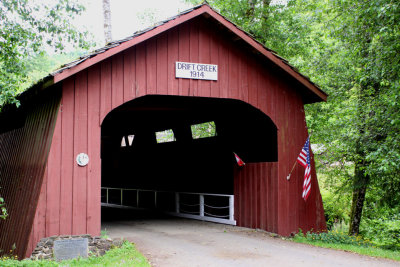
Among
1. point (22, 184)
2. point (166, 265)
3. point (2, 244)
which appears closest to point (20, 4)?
point (22, 184)

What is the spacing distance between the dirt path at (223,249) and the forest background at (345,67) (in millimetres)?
2696

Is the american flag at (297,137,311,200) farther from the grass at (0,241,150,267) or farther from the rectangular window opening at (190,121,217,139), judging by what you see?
the rectangular window opening at (190,121,217,139)

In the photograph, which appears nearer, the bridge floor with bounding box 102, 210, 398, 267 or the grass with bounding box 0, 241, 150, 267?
the grass with bounding box 0, 241, 150, 267

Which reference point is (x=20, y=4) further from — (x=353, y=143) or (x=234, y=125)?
(x=353, y=143)

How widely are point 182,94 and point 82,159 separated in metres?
2.62

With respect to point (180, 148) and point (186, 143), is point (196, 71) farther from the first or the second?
point (180, 148)

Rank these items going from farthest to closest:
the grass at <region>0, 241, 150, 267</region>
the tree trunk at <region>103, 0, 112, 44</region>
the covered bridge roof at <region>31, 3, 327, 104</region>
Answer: the tree trunk at <region>103, 0, 112, 44</region> → the covered bridge roof at <region>31, 3, 327, 104</region> → the grass at <region>0, 241, 150, 267</region>

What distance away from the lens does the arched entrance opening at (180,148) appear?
12.6m

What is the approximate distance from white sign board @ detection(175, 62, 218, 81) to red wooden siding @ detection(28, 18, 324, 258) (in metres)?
0.11

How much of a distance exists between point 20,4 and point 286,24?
10650 mm

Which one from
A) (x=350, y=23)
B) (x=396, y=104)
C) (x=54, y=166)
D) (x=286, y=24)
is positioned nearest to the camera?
(x=54, y=166)

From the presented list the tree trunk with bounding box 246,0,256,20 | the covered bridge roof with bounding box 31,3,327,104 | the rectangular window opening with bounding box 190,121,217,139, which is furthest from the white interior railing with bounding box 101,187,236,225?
the tree trunk with bounding box 246,0,256,20

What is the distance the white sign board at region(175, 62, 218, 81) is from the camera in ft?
32.2

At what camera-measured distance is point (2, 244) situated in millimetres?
9883
